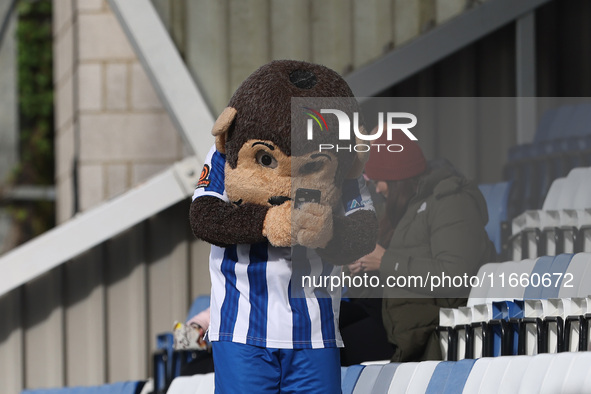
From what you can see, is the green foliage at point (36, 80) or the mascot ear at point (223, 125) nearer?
the mascot ear at point (223, 125)

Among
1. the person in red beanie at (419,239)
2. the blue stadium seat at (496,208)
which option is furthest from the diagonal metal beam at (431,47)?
the person in red beanie at (419,239)

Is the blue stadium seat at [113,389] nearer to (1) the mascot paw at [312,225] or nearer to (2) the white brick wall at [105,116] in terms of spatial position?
(2) the white brick wall at [105,116]

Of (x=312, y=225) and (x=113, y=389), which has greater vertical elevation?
(x=312, y=225)

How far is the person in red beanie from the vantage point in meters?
4.25

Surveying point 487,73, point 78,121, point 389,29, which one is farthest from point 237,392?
point 78,121

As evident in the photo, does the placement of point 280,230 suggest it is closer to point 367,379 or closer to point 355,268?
point 355,268

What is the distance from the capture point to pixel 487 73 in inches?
303

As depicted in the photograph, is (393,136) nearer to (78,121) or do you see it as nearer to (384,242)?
(384,242)

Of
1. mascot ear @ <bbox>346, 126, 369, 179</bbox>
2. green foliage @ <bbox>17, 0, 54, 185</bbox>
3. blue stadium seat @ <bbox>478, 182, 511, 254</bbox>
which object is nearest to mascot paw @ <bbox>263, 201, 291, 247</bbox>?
mascot ear @ <bbox>346, 126, 369, 179</bbox>

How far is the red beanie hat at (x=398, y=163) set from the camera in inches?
163

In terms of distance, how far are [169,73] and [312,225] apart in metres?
3.76

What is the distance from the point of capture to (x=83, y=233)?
702 centimetres

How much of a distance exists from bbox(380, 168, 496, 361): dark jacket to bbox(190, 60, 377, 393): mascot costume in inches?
33.0

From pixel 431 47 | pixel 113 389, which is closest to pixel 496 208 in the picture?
pixel 431 47
